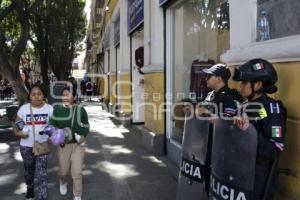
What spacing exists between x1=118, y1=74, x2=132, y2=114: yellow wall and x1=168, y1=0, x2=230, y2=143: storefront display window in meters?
5.95

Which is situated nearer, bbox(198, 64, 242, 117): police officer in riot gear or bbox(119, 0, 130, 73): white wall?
bbox(198, 64, 242, 117): police officer in riot gear

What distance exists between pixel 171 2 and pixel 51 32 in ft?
59.1

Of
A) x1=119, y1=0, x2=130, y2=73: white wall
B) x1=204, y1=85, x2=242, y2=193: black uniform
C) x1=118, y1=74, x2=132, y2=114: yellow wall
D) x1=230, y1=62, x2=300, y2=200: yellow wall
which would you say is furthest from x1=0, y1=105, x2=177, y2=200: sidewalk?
x1=119, y1=0, x2=130, y2=73: white wall

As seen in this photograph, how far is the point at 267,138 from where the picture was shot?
3586mm

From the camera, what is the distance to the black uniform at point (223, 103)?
160 inches

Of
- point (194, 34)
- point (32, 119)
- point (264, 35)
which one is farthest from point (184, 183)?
point (194, 34)

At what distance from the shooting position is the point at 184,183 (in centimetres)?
481

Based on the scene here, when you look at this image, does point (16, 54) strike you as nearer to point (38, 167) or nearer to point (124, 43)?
point (124, 43)

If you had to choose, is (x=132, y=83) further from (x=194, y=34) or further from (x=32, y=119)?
(x=32, y=119)

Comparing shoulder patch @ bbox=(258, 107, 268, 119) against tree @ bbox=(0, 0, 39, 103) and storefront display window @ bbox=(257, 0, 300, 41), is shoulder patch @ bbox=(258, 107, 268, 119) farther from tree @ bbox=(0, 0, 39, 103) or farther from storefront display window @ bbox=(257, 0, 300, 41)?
tree @ bbox=(0, 0, 39, 103)

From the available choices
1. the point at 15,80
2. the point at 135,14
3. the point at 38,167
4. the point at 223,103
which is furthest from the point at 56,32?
the point at 223,103

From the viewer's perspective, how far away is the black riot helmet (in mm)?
3689

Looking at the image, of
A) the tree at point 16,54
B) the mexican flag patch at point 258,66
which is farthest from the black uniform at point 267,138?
the tree at point 16,54

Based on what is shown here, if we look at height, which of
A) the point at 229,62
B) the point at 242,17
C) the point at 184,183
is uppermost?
the point at 242,17
